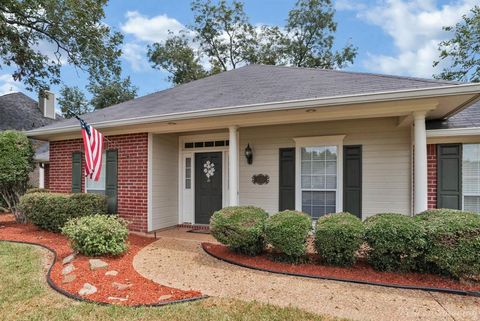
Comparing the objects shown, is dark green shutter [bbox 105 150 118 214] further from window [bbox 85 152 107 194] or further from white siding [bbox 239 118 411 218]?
white siding [bbox 239 118 411 218]

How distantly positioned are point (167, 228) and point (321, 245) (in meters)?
4.77

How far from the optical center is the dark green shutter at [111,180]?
27.3 ft

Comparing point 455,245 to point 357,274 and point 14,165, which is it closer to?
point 357,274

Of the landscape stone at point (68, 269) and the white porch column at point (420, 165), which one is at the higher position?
the white porch column at point (420, 165)

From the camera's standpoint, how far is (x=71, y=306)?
143 inches

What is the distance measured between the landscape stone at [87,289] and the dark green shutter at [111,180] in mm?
4326

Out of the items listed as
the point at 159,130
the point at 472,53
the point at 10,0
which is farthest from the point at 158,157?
the point at 472,53

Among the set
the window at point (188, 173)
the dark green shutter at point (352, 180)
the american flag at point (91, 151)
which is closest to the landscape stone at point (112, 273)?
the american flag at point (91, 151)

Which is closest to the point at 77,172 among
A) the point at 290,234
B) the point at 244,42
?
the point at 290,234

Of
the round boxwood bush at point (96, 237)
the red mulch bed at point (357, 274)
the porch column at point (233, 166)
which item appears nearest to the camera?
the red mulch bed at point (357, 274)

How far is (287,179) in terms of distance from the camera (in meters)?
7.48

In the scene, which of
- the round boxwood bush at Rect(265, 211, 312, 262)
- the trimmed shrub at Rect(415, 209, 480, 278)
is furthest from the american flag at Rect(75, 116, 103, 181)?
the trimmed shrub at Rect(415, 209, 480, 278)

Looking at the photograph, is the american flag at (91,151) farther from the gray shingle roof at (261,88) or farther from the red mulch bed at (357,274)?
the red mulch bed at (357,274)

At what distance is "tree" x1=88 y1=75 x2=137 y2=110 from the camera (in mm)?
24125
